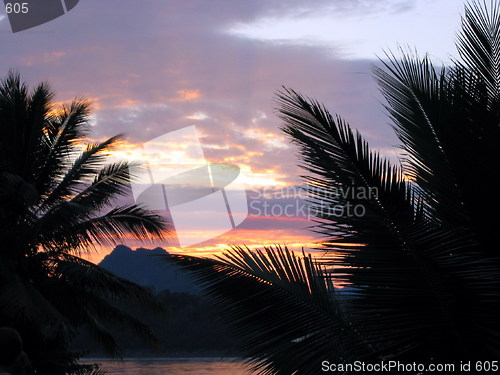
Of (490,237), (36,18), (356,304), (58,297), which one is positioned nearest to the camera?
(356,304)

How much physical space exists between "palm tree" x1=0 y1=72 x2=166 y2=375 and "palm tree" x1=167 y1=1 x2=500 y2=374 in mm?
7139

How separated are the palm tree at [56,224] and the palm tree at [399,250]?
7.14 m

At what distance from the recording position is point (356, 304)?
3766 mm

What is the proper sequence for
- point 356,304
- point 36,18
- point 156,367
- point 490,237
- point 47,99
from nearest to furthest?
point 356,304 < point 490,237 < point 36,18 < point 47,99 < point 156,367

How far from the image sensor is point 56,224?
1234 cm

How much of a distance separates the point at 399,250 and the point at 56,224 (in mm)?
10111

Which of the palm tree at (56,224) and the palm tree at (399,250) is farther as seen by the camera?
the palm tree at (56,224)

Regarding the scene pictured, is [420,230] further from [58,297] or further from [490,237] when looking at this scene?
[58,297]

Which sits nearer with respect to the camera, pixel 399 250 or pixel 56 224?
pixel 399 250

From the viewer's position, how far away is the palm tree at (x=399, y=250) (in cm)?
340

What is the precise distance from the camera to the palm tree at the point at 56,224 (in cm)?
1110

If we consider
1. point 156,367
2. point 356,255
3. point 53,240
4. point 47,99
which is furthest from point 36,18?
point 156,367

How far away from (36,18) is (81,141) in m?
4.87

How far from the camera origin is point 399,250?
344cm
